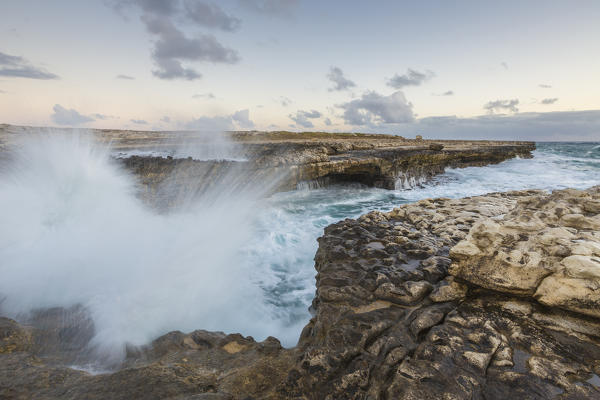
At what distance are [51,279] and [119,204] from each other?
317 cm

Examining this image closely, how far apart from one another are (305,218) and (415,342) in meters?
6.71

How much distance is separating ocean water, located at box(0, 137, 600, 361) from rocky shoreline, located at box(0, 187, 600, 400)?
2.31 ft

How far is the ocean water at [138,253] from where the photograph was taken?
144 inches

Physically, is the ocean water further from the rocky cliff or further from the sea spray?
the rocky cliff

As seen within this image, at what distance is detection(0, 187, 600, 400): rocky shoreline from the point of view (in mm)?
1748

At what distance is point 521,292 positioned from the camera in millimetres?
2346

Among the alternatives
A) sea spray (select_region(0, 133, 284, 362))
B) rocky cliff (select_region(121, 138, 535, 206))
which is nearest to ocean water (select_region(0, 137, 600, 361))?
sea spray (select_region(0, 133, 284, 362))

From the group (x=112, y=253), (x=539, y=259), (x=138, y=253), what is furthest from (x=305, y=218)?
(x=539, y=259)

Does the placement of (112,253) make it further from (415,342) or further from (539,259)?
(539,259)

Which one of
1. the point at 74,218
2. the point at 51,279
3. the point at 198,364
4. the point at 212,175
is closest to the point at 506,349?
the point at 198,364

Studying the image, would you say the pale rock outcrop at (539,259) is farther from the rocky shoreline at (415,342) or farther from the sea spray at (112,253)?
the sea spray at (112,253)

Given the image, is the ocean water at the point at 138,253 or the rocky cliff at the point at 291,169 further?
the rocky cliff at the point at 291,169

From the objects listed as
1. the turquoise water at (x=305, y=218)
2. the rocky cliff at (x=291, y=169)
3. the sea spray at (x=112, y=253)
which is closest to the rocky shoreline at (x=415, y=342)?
the sea spray at (x=112, y=253)

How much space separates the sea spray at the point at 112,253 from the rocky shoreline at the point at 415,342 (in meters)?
0.66
